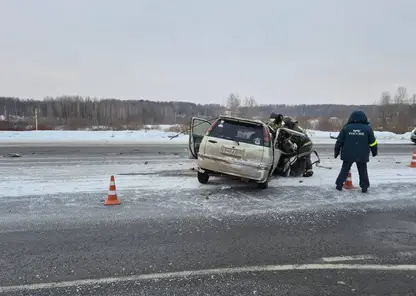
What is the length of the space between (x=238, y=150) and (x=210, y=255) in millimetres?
3578

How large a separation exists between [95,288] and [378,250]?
351 centimetres

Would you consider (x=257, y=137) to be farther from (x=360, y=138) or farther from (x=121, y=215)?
(x=121, y=215)

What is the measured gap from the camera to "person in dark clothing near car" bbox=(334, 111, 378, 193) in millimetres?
7246

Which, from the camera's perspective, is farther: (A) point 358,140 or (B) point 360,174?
(B) point 360,174

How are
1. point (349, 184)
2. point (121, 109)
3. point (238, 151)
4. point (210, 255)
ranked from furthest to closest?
point (121, 109) → point (349, 184) → point (238, 151) → point (210, 255)

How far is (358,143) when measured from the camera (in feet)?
23.9

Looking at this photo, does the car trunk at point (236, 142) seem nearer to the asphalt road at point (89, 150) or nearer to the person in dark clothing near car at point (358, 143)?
the person in dark clothing near car at point (358, 143)

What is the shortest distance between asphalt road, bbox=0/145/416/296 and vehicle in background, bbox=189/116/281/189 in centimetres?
178

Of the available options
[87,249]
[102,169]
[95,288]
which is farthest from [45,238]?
[102,169]

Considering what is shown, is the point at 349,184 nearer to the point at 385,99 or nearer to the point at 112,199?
the point at 112,199

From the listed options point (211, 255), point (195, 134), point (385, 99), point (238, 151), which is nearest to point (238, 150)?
point (238, 151)

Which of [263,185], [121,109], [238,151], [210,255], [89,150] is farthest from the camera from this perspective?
[121,109]

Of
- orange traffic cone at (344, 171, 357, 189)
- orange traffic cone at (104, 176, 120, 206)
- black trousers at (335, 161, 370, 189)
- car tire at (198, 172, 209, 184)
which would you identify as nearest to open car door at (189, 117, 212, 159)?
car tire at (198, 172, 209, 184)

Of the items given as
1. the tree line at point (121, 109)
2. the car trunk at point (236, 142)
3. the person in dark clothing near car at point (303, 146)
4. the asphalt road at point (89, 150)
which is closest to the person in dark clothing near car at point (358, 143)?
the person in dark clothing near car at point (303, 146)
